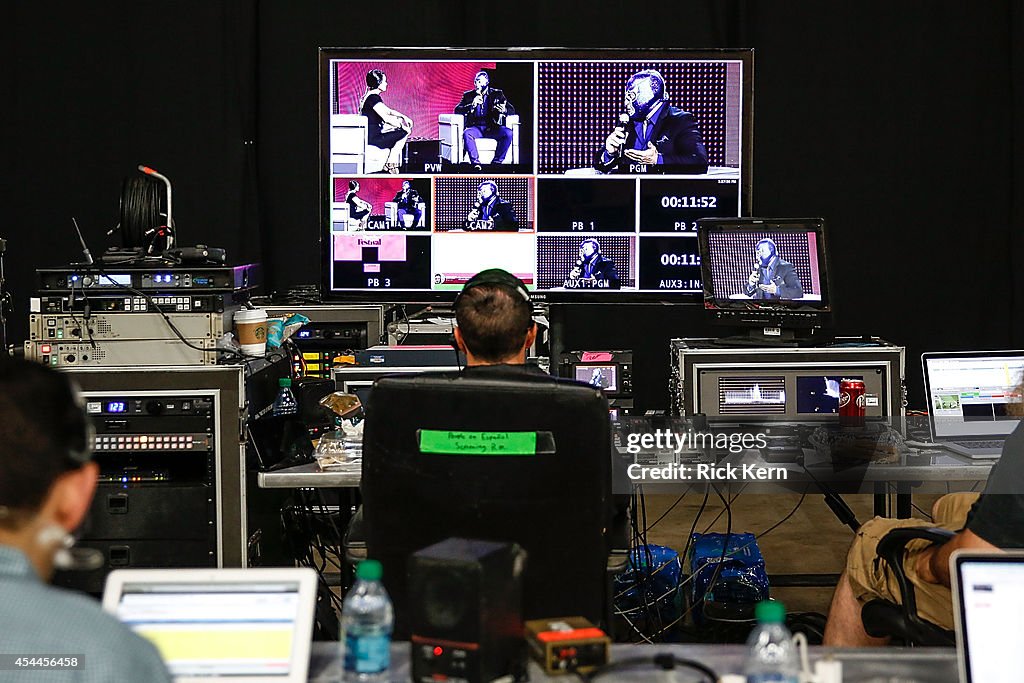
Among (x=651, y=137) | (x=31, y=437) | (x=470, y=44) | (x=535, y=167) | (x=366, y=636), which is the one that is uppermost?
(x=470, y=44)

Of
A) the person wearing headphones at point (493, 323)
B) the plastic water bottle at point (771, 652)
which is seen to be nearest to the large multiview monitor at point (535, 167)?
→ the person wearing headphones at point (493, 323)

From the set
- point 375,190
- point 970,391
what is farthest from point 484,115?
point 970,391

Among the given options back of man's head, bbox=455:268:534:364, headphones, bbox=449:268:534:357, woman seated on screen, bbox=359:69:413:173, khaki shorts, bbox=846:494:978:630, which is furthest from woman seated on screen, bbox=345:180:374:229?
khaki shorts, bbox=846:494:978:630

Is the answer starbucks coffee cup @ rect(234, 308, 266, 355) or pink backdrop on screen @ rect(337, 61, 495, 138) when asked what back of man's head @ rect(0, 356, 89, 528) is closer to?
starbucks coffee cup @ rect(234, 308, 266, 355)

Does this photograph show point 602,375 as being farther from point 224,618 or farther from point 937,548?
point 224,618

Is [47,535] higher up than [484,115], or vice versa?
[484,115]

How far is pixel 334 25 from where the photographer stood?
6.49 metres

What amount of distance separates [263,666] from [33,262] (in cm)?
562

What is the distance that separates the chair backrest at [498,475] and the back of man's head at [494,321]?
0.38 m

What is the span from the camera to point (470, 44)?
6.53 meters

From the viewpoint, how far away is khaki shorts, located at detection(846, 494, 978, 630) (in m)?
2.68

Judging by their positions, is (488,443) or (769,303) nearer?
(488,443)

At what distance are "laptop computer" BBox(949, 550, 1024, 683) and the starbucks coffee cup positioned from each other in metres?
2.56

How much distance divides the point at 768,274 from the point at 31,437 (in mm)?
3552
